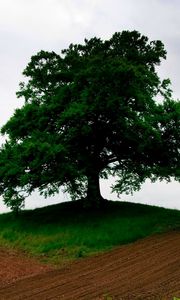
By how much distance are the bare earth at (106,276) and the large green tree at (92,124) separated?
7429 millimetres

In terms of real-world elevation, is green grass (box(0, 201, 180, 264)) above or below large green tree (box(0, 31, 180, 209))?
below

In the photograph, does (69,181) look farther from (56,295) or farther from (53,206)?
(56,295)

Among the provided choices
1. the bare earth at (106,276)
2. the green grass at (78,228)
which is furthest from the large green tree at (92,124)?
the bare earth at (106,276)

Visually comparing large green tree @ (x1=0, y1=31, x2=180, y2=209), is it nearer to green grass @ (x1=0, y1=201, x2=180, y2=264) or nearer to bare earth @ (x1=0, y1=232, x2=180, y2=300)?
green grass @ (x1=0, y1=201, x2=180, y2=264)

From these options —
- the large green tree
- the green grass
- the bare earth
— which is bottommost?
the bare earth

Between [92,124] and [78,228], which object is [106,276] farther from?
[92,124]

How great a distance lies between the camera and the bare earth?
2367 centimetres

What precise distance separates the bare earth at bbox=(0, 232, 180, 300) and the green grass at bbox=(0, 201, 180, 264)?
1.85 metres

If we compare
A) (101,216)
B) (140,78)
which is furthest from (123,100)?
(101,216)

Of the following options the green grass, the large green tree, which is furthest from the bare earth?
the large green tree

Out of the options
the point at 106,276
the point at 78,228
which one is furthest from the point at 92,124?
the point at 106,276

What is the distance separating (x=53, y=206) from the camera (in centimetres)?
4997

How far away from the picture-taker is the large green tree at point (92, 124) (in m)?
41.0

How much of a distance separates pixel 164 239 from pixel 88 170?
942 cm
